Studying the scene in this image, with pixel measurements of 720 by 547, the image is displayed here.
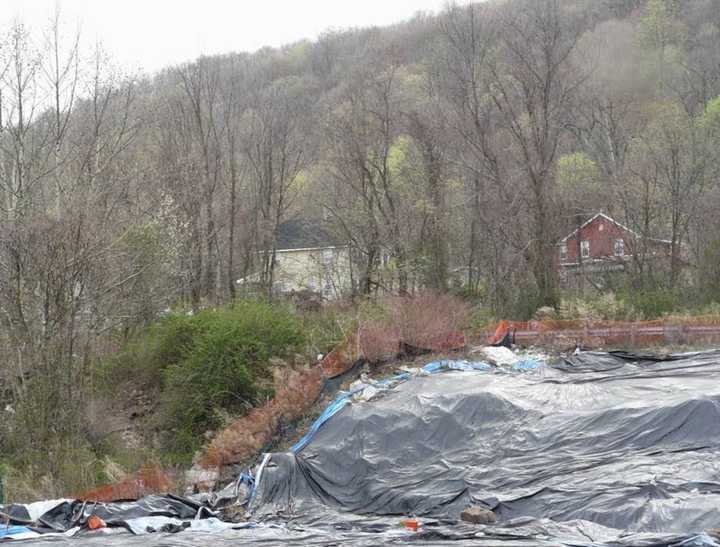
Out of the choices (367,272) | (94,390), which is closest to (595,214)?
(367,272)

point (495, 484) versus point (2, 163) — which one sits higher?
point (2, 163)

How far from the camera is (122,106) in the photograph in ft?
83.8

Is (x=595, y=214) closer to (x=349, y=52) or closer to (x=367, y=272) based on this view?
(x=367, y=272)

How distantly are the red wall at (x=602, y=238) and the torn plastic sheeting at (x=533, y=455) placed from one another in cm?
1500

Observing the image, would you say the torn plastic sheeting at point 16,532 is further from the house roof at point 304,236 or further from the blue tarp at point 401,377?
the house roof at point 304,236

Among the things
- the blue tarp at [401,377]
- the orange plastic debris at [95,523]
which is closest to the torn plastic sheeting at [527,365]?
the blue tarp at [401,377]

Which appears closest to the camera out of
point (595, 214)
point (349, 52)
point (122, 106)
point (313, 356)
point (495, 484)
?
point (495, 484)

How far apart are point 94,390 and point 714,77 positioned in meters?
39.0

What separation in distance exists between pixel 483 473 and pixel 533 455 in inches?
30.3

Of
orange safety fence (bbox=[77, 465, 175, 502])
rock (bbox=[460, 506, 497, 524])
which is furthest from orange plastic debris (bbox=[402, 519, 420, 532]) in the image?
orange safety fence (bbox=[77, 465, 175, 502])

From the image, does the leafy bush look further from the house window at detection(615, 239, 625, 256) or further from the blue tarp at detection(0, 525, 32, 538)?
the house window at detection(615, 239, 625, 256)

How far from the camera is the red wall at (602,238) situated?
28.7 metres

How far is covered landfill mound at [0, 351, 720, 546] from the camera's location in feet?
27.3

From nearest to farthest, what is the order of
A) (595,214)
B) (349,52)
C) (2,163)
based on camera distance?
(2,163) → (595,214) → (349,52)
